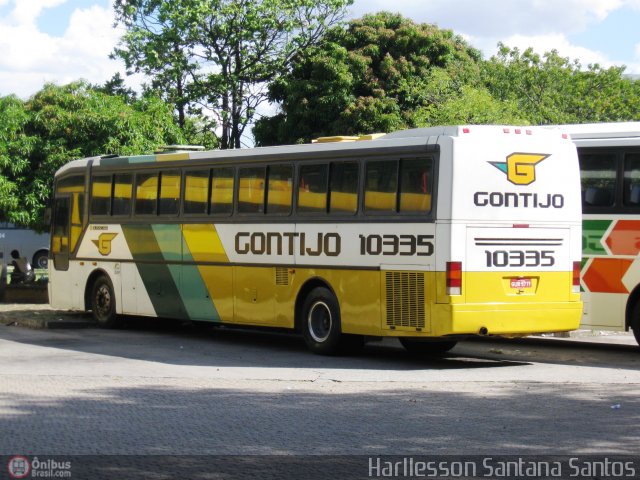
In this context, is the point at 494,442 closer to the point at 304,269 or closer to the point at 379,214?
the point at 379,214

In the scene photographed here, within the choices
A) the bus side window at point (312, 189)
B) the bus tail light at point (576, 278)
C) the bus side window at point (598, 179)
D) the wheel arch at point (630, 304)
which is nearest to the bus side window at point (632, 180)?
the bus side window at point (598, 179)

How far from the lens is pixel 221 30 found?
4069 cm

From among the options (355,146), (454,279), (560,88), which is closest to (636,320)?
(454,279)

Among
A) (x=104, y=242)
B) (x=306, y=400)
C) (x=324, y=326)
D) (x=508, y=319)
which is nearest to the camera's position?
(x=306, y=400)

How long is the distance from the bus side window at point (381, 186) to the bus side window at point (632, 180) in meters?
3.89

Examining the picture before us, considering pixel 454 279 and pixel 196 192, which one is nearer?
pixel 454 279

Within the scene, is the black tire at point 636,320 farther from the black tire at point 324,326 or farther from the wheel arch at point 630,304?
the black tire at point 324,326

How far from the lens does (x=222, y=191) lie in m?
18.3

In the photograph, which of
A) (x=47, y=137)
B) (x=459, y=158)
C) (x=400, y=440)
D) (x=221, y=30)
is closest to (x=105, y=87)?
(x=221, y=30)

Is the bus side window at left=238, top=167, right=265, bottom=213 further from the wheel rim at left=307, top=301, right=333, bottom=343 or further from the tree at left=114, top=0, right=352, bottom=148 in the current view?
the tree at left=114, top=0, right=352, bottom=148

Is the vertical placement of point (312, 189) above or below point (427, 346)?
above

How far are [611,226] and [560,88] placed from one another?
34.1 metres

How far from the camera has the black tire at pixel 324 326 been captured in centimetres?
1612

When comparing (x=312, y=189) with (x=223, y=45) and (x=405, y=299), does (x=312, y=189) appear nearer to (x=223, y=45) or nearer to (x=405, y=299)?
(x=405, y=299)
